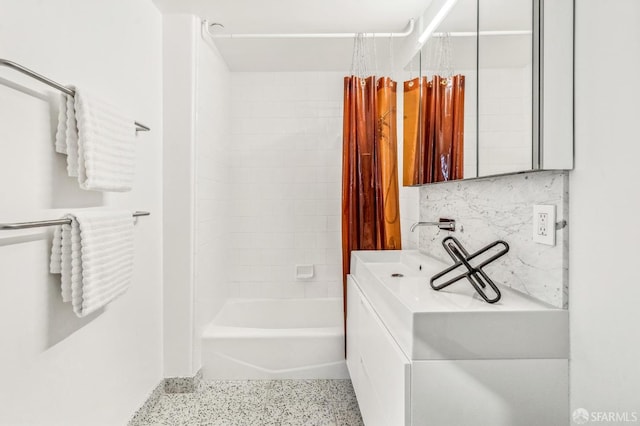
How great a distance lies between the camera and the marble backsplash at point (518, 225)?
1238 mm

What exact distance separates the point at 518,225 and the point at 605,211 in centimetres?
40

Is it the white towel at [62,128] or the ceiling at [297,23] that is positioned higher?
the ceiling at [297,23]

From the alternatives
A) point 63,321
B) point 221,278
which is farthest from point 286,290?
point 63,321

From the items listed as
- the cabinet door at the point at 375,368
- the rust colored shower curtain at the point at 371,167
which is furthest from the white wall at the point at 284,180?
the cabinet door at the point at 375,368

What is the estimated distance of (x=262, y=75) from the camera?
3.33 meters

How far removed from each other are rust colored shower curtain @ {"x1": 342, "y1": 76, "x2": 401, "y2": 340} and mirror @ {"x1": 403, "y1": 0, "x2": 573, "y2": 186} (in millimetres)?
224

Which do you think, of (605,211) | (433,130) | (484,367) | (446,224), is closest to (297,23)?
(433,130)

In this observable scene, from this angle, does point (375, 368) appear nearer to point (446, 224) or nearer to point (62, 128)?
point (446, 224)

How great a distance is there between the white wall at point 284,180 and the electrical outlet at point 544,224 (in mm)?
2111

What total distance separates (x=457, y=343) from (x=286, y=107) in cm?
262

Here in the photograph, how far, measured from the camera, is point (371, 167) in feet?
8.36

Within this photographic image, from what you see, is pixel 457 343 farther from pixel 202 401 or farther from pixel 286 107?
pixel 286 107

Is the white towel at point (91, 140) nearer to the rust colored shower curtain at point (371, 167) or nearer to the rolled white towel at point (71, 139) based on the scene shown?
the rolled white towel at point (71, 139)

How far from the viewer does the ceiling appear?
7.47 ft
